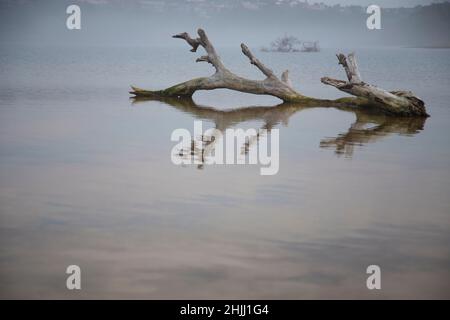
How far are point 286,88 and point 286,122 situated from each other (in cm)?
556

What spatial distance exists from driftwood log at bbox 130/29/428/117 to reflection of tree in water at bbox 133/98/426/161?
0.91 feet

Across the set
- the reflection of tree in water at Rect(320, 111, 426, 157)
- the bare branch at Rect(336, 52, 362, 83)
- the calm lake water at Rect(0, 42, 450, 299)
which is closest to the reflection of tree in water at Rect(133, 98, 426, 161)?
the reflection of tree in water at Rect(320, 111, 426, 157)

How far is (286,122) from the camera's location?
22.5 m

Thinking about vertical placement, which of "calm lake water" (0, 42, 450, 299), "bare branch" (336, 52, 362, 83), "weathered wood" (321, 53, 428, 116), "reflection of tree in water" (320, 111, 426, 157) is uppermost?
"bare branch" (336, 52, 362, 83)

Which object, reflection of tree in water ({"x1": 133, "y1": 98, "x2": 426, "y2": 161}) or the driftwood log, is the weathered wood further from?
reflection of tree in water ({"x1": 133, "y1": 98, "x2": 426, "y2": 161})

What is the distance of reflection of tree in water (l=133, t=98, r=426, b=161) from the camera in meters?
17.4

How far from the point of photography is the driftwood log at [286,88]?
23766mm

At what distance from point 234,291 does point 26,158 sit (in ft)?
27.0

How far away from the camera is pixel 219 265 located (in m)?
8.27

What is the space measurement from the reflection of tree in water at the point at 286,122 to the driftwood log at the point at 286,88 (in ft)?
0.91

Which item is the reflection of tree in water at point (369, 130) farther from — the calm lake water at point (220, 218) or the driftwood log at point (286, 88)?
the driftwood log at point (286, 88)

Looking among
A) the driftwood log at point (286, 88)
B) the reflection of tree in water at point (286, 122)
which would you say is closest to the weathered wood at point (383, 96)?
the driftwood log at point (286, 88)

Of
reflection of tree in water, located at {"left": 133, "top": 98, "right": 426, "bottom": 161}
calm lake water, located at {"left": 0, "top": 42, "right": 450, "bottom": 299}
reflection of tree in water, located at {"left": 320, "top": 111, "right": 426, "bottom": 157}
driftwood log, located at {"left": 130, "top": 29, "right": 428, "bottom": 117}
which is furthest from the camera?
driftwood log, located at {"left": 130, "top": 29, "right": 428, "bottom": 117}

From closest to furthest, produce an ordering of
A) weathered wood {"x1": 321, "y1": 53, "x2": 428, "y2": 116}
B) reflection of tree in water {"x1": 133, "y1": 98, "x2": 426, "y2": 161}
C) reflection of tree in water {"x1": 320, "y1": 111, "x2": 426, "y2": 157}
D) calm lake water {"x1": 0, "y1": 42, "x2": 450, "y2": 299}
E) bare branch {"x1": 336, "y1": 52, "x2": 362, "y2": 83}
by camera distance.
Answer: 1. calm lake water {"x1": 0, "y1": 42, "x2": 450, "y2": 299}
2. reflection of tree in water {"x1": 133, "y1": 98, "x2": 426, "y2": 161}
3. reflection of tree in water {"x1": 320, "y1": 111, "x2": 426, "y2": 157}
4. weathered wood {"x1": 321, "y1": 53, "x2": 428, "y2": 116}
5. bare branch {"x1": 336, "y1": 52, "x2": 362, "y2": 83}
